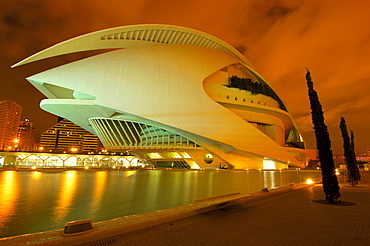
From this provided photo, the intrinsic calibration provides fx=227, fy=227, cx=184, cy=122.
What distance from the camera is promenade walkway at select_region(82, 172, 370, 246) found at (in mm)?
3273

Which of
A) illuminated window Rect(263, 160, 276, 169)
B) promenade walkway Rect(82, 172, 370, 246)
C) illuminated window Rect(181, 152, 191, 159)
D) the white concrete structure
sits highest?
the white concrete structure

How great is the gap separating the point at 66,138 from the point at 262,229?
110m

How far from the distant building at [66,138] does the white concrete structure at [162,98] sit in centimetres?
7991

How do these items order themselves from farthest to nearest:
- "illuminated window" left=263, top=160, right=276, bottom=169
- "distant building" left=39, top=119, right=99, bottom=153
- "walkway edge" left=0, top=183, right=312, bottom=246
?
"distant building" left=39, top=119, right=99, bottom=153
"illuminated window" left=263, top=160, right=276, bottom=169
"walkway edge" left=0, top=183, right=312, bottom=246

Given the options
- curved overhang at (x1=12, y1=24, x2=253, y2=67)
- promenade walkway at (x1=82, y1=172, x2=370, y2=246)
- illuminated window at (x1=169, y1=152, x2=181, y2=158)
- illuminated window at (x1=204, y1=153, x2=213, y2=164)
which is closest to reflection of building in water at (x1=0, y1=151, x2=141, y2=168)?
curved overhang at (x1=12, y1=24, x2=253, y2=67)

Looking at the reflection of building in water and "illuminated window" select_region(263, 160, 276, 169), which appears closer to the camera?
"illuminated window" select_region(263, 160, 276, 169)

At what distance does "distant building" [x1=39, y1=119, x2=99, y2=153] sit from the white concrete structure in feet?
262

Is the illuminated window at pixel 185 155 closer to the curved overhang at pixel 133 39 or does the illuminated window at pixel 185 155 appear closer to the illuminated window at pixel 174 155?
the illuminated window at pixel 174 155

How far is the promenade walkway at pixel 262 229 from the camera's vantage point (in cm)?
327

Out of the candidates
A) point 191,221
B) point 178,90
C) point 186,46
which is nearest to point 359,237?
point 191,221

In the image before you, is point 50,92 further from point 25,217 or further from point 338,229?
point 338,229

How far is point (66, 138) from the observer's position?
328ft

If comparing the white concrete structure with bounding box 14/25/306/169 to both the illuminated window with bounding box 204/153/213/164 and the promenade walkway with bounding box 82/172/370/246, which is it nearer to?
the illuminated window with bounding box 204/153/213/164

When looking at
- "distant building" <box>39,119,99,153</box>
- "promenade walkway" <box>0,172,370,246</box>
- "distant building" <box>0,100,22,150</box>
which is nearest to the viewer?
"promenade walkway" <box>0,172,370,246</box>
